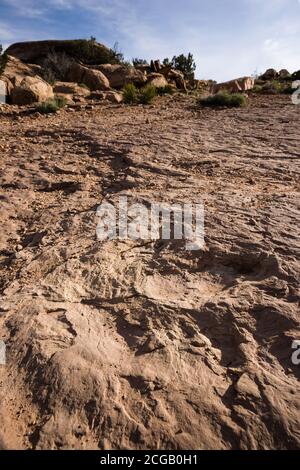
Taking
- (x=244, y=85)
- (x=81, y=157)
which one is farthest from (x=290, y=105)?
(x=81, y=157)

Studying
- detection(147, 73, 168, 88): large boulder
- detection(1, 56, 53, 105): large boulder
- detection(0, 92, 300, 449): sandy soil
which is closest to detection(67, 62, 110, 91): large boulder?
detection(147, 73, 168, 88): large boulder

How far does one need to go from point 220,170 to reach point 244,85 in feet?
28.5

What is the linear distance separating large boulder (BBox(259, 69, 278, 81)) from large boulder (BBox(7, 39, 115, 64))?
655 cm

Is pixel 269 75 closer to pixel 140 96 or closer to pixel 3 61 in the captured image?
pixel 140 96

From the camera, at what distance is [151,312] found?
7.75 ft

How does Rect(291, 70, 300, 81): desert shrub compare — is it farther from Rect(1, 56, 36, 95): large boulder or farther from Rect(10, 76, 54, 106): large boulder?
Rect(10, 76, 54, 106): large boulder

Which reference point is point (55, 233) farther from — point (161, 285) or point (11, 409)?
point (11, 409)

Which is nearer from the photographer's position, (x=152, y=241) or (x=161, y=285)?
(x=161, y=285)

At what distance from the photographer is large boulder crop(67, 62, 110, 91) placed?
11789mm

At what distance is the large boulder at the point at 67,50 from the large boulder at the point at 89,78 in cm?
383

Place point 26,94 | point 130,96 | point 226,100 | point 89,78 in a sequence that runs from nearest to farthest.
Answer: point 226,100 → point 26,94 → point 130,96 → point 89,78

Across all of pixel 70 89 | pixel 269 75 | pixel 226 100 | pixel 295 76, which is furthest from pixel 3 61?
pixel 269 75

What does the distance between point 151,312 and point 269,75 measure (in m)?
16.4
